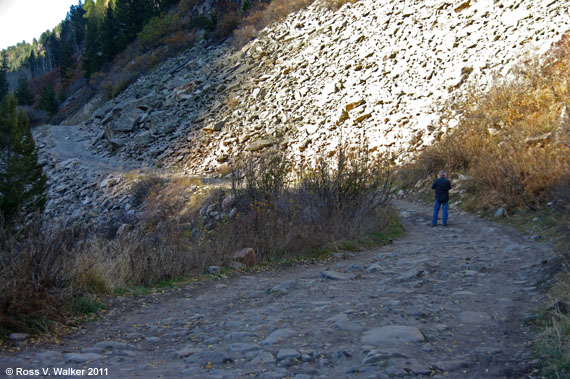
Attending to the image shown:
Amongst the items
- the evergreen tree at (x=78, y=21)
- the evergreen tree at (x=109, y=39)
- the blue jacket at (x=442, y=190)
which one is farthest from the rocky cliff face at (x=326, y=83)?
the evergreen tree at (x=78, y=21)

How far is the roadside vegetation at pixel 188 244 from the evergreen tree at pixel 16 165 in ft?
31.7

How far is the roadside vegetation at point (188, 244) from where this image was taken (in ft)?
13.6

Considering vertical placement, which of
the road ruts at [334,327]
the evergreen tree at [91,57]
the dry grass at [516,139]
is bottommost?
the road ruts at [334,327]

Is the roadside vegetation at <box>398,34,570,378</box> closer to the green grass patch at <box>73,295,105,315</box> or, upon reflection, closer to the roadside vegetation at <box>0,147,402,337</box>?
the roadside vegetation at <box>0,147,402,337</box>

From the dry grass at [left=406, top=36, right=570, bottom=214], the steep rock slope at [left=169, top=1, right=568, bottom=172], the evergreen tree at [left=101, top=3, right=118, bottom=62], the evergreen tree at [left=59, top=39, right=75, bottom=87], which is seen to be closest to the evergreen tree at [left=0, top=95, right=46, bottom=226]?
the steep rock slope at [left=169, top=1, right=568, bottom=172]

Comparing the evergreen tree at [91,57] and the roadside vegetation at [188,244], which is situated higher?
the evergreen tree at [91,57]

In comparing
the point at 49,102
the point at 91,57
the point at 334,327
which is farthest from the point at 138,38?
the point at 334,327

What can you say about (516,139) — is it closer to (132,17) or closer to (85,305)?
(85,305)

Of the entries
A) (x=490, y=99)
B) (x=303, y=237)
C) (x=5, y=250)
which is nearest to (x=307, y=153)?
(x=490, y=99)

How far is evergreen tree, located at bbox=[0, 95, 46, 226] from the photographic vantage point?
17.6 metres

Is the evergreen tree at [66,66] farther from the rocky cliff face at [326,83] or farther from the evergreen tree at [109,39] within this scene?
the rocky cliff face at [326,83]

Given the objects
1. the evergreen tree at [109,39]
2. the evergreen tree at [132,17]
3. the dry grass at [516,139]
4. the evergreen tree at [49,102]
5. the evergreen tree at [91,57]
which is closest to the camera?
the dry grass at [516,139]

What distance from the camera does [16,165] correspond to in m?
19.6

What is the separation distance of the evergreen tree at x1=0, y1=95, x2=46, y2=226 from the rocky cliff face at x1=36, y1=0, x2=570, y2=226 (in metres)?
2.13
